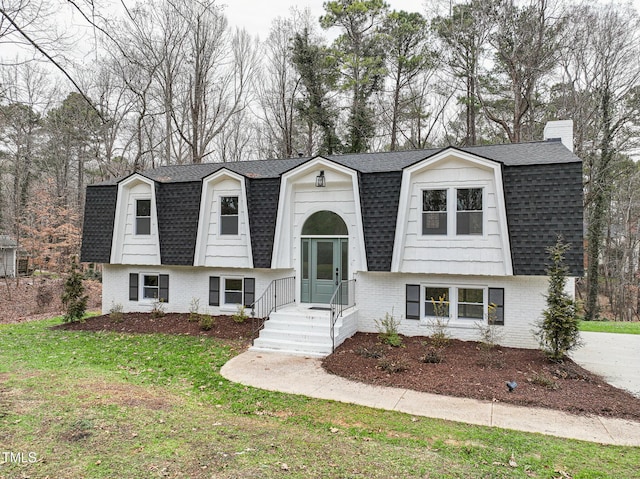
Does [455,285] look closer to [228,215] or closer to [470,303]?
[470,303]

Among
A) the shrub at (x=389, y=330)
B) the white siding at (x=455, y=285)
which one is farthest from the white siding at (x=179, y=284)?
the shrub at (x=389, y=330)

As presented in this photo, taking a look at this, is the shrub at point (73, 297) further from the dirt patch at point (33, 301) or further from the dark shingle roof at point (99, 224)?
the dirt patch at point (33, 301)

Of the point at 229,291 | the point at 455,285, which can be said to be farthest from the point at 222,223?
the point at 455,285

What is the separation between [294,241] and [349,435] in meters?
7.51

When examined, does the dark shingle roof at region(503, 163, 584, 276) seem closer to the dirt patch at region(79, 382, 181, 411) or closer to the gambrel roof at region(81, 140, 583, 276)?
the gambrel roof at region(81, 140, 583, 276)

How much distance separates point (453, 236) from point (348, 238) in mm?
3038

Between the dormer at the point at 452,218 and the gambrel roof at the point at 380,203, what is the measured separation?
0.24 meters

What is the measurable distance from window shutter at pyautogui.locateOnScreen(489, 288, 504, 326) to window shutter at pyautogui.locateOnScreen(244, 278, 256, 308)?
720 cm

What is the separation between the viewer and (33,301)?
65.2 feet

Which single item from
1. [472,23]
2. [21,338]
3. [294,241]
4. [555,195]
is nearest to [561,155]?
[555,195]

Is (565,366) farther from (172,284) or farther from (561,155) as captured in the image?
(172,284)

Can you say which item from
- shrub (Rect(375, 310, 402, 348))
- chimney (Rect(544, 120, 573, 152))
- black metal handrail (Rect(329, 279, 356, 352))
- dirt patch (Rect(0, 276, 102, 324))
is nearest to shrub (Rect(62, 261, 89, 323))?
dirt patch (Rect(0, 276, 102, 324))

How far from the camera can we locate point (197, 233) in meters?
12.4

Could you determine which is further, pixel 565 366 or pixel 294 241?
pixel 294 241
